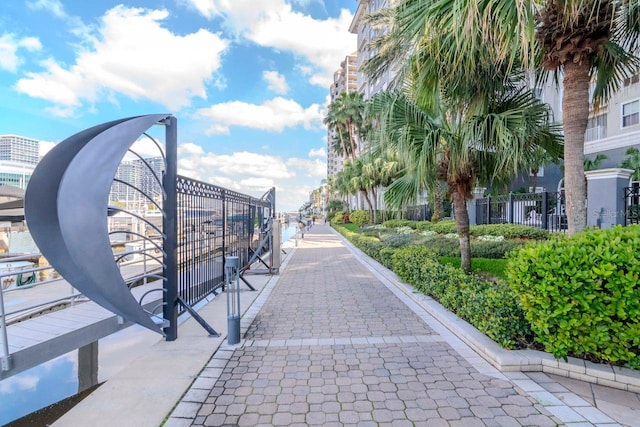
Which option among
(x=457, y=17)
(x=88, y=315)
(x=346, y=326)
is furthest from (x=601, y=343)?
(x=88, y=315)

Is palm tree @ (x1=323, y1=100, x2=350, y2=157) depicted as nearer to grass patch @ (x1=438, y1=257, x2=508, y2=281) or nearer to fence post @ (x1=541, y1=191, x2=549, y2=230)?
fence post @ (x1=541, y1=191, x2=549, y2=230)

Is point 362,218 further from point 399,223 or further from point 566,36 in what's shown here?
point 566,36

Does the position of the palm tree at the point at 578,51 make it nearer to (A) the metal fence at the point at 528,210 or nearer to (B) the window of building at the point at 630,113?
(A) the metal fence at the point at 528,210

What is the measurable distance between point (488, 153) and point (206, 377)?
582cm

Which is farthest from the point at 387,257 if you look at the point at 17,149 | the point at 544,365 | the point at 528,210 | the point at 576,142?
the point at 17,149

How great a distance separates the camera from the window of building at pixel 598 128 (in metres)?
19.2

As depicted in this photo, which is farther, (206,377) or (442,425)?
(206,377)

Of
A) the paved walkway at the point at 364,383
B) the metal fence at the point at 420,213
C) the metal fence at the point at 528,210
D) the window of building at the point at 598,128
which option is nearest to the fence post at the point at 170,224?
the paved walkway at the point at 364,383

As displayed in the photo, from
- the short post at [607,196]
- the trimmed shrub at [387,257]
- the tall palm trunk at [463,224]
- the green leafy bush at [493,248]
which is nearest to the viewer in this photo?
the tall palm trunk at [463,224]

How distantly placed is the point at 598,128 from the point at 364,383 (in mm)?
23899

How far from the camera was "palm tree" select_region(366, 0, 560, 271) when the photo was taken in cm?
526

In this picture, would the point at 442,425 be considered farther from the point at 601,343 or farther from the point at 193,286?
the point at 193,286

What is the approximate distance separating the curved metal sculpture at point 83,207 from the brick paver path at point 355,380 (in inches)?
61.2

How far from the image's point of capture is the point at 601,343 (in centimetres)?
318
